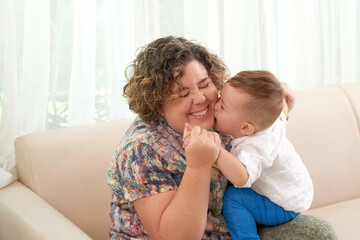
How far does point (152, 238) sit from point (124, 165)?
0.25 m

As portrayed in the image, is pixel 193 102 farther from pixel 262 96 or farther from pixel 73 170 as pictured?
pixel 73 170

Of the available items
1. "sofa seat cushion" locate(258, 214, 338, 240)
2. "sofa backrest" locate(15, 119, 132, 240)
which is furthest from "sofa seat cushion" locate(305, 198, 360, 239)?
"sofa backrest" locate(15, 119, 132, 240)

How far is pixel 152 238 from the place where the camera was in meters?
1.73

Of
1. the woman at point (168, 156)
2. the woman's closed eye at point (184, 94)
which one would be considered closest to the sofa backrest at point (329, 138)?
the woman at point (168, 156)

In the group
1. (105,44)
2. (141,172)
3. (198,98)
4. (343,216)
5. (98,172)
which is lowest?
(343,216)

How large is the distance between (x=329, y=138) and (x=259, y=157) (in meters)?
0.96

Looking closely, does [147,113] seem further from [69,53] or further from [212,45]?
[212,45]

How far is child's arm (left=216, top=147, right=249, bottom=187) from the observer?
1.63 m

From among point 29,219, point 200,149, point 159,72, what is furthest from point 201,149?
point 29,219

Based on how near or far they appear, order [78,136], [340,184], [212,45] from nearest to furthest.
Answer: [78,136]
[340,184]
[212,45]

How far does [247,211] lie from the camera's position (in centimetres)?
183

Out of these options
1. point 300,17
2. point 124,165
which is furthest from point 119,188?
point 300,17

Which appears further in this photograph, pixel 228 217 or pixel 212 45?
pixel 212 45

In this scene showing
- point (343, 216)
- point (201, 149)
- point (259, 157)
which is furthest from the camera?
point (343, 216)
